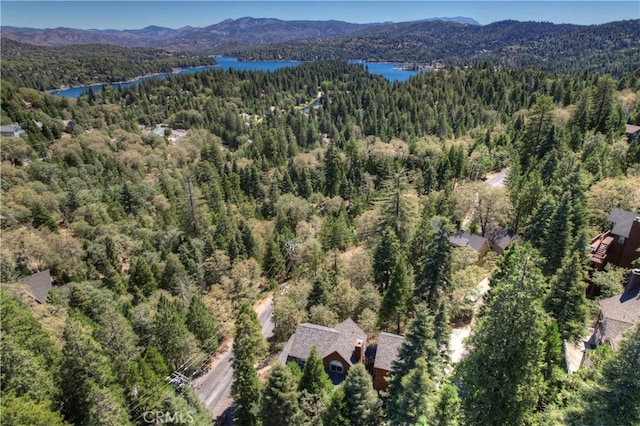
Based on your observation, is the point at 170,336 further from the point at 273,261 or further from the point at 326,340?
the point at 273,261

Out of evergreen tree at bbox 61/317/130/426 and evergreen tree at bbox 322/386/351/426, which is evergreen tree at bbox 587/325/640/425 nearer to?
evergreen tree at bbox 322/386/351/426

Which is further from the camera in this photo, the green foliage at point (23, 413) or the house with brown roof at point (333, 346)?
the house with brown roof at point (333, 346)

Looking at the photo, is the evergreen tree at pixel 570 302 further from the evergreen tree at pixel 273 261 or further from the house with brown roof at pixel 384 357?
the evergreen tree at pixel 273 261

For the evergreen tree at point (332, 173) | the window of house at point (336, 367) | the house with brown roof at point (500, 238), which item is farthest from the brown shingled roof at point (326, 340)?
the evergreen tree at point (332, 173)

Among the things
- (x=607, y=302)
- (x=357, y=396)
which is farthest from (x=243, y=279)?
(x=607, y=302)

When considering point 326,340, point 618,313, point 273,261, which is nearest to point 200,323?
point 326,340
